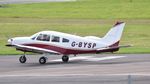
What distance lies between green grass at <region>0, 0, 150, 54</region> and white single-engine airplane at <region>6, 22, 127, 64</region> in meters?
8.07

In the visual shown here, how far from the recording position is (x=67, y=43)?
40.9 metres

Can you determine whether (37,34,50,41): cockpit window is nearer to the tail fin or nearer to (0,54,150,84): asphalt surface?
(0,54,150,84): asphalt surface

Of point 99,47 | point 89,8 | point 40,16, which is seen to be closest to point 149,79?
point 99,47

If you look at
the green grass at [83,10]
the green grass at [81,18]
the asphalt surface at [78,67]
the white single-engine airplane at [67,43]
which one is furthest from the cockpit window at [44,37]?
the green grass at [83,10]

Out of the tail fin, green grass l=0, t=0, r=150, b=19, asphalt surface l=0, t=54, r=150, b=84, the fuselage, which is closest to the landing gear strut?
asphalt surface l=0, t=54, r=150, b=84

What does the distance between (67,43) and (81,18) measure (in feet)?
112

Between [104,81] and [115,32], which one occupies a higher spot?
[115,32]

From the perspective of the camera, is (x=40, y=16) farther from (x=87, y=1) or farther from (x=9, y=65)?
(x=9, y=65)

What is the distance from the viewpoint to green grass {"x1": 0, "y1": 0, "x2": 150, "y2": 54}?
6372 cm

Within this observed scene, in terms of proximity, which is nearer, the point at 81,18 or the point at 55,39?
the point at 55,39

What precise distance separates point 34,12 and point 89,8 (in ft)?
24.7

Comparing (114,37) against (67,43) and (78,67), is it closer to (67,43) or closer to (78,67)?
(67,43)

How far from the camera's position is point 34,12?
7962 cm

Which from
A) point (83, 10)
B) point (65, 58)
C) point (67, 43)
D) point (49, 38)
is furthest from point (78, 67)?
point (83, 10)
